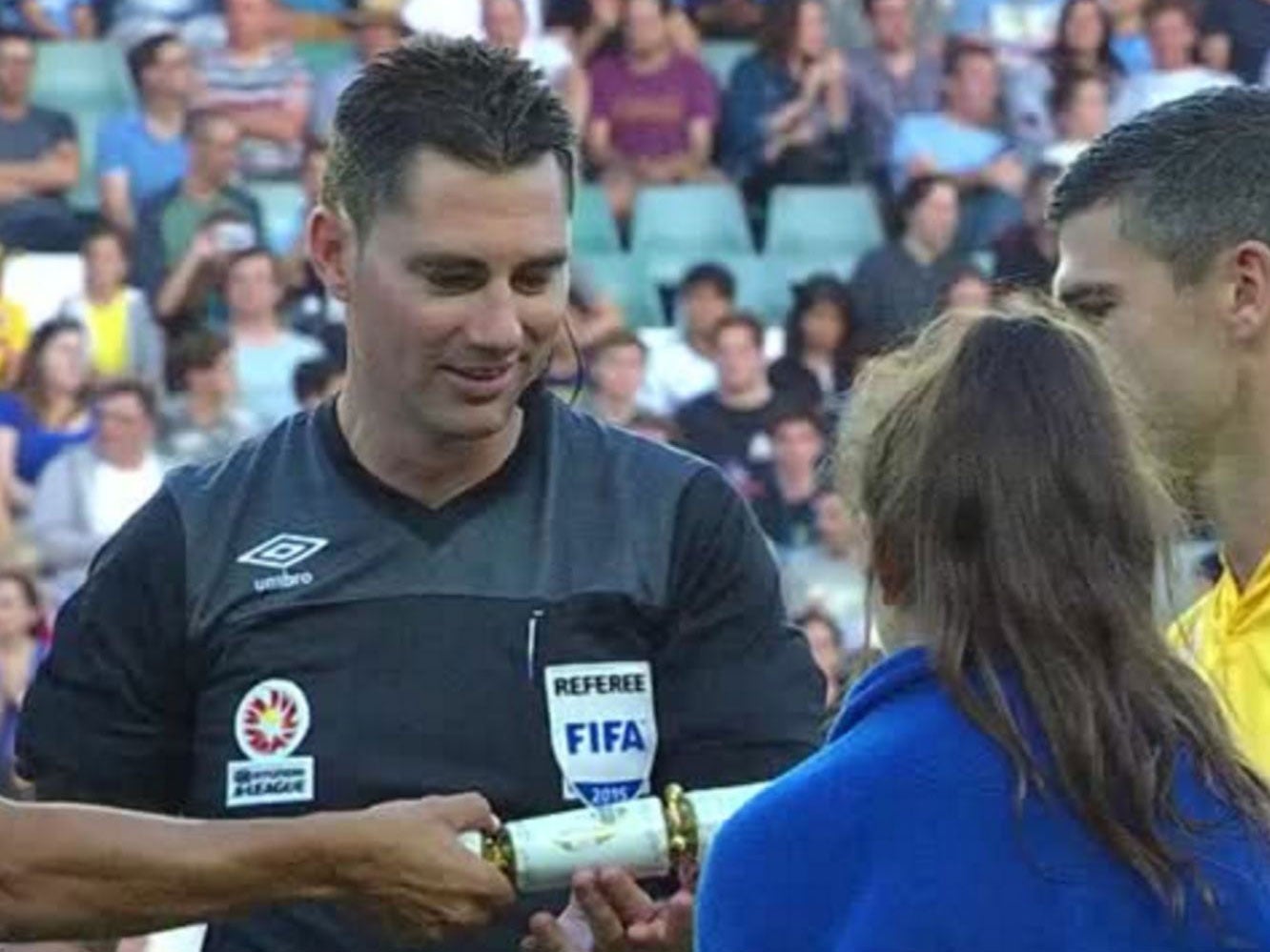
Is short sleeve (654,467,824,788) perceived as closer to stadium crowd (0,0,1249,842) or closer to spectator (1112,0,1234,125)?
stadium crowd (0,0,1249,842)

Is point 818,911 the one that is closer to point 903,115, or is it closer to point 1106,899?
point 1106,899

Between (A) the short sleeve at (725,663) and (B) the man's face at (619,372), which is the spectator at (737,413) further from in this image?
(A) the short sleeve at (725,663)

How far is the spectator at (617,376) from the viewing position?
12.2 m

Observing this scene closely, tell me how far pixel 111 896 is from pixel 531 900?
45 cm

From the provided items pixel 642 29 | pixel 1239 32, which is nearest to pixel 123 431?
pixel 642 29

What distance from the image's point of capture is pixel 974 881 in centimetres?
279

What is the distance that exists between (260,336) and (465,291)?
28.3ft

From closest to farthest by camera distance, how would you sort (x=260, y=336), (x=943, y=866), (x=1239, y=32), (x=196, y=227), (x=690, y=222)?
(x=943, y=866)
(x=260, y=336)
(x=196, y=227)
(x=690, y=222)
(x=1239, y=32)

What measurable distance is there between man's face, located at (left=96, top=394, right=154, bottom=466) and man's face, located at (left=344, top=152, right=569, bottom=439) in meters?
7.75

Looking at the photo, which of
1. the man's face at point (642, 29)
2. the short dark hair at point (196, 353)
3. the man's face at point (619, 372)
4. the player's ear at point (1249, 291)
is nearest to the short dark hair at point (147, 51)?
the short dark hair at point (196, 353)

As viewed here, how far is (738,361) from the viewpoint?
1257cm

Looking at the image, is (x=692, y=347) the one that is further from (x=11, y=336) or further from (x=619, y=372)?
(x=11, y=336)

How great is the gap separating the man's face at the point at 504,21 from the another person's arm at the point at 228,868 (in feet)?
34.4

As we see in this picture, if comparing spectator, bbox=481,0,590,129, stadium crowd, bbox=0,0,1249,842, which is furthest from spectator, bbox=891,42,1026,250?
spectator, bbox=481,0,590,129
